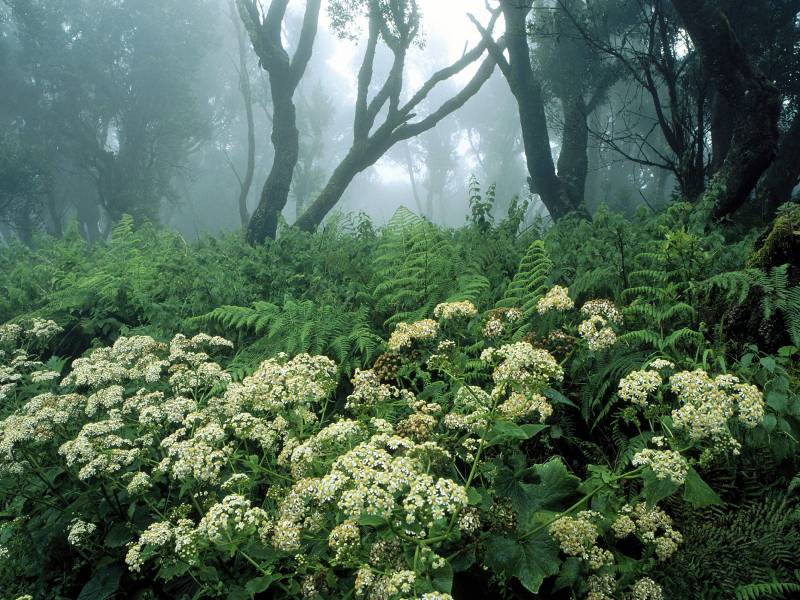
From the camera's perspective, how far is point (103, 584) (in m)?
2.69

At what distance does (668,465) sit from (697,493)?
0.96ft

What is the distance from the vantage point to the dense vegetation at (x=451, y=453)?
80.8 inches

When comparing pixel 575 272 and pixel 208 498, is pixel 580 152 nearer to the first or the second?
pixel 575 272

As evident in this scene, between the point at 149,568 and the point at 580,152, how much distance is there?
12585mm

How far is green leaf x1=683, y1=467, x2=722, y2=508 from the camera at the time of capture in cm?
200

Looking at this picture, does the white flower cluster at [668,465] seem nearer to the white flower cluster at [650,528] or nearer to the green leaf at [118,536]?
the white flower cluster at [650,528]

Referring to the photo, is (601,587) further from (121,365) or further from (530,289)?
(121,365)

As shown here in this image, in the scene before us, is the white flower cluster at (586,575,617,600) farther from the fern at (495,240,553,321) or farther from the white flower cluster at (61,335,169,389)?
the white flower cluster at (61,335,169,389)

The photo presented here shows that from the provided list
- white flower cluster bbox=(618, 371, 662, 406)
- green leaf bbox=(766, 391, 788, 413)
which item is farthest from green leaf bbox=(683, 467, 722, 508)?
green leaf bbox=(766, 391, 788, 413)

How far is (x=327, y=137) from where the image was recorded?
61.8 metres

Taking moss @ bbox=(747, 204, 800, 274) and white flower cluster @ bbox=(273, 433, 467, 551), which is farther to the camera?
moss @ bbox=(747, 204, 800, 274)

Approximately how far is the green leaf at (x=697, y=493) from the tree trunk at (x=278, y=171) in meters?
11.1

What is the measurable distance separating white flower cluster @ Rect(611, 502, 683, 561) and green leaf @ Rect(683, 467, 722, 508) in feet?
0.62

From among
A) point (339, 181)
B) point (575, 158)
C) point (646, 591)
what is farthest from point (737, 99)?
point (339, 181)
